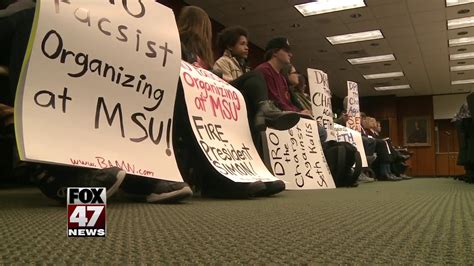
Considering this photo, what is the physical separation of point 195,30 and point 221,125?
0.40 meters

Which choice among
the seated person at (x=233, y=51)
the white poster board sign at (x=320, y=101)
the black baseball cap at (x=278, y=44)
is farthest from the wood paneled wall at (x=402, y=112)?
the seated person at (x=233, y=51)

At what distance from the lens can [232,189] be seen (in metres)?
1.40

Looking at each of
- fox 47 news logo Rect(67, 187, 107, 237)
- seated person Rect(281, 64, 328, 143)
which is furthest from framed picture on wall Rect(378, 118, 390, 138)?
A: fox 47 news logo Rect(67, 187, 107, 237)

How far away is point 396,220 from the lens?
2.71 feet

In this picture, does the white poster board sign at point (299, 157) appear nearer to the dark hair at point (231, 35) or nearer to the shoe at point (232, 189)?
the dark hair at point (231, 35)

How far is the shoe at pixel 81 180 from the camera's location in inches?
37.6

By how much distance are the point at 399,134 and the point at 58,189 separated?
42.2 ft

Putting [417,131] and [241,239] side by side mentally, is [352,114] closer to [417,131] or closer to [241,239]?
[241,239]

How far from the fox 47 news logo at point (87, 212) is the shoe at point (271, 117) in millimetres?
1163

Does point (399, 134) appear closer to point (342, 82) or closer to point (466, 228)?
point (342, 82)

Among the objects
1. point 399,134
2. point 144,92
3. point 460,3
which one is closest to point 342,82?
point 399,134

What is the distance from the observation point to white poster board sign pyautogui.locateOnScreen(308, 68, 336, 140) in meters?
2.81

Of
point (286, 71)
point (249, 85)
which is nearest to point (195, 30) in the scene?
point (249, 85)

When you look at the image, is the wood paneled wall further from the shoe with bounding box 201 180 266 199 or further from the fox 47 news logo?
the fox 47 news logo
